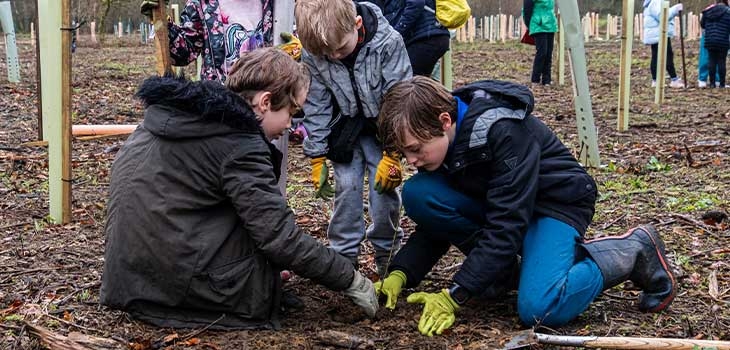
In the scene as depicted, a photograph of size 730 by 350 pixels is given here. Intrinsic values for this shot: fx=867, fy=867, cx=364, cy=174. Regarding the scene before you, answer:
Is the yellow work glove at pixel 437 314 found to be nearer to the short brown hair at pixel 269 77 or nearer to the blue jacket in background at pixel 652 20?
the short brown hair at pixel 269 77

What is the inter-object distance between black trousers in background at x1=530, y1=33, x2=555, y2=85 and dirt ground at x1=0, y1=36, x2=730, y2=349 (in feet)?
13.9

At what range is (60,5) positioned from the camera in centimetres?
427

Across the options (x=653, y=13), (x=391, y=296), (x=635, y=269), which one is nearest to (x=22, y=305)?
(x=391, y=296)

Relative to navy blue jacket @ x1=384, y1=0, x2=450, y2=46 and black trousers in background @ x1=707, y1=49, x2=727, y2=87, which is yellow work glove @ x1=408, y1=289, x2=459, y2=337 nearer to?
navy blue jacket @ x1=384, y1=0, x2=450, y2=46

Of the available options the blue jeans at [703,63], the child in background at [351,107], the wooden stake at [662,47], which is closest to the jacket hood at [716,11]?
the blue jeans at [703,63]

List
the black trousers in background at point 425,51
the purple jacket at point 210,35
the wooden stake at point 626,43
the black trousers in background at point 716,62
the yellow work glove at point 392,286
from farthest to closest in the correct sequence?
the black trousers in background at point 716,62 < the wooden stake at point 626,43 < the black trousers in background at point 425,51 < the purple jacket at point 210,35 < the yellow work glove at point 392,286

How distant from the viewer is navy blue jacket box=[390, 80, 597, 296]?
10.3 feet

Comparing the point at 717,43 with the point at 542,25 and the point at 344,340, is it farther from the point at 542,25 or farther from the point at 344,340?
the point at 344,340

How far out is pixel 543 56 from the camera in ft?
45.2

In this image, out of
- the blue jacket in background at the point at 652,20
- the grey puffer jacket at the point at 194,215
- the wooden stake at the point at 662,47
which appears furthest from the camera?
the blue jacket in background at the point at 652,20

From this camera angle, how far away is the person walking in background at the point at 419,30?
5.30 meters

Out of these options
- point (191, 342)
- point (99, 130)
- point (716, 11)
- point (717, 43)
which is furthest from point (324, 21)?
point (716, 11)

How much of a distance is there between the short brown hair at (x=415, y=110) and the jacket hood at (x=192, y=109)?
537mm

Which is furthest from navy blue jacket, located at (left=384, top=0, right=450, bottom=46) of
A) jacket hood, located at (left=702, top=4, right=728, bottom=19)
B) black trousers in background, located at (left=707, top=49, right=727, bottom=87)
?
jacket hood, located at (left=702, top=4, right=728, bottom=19)
